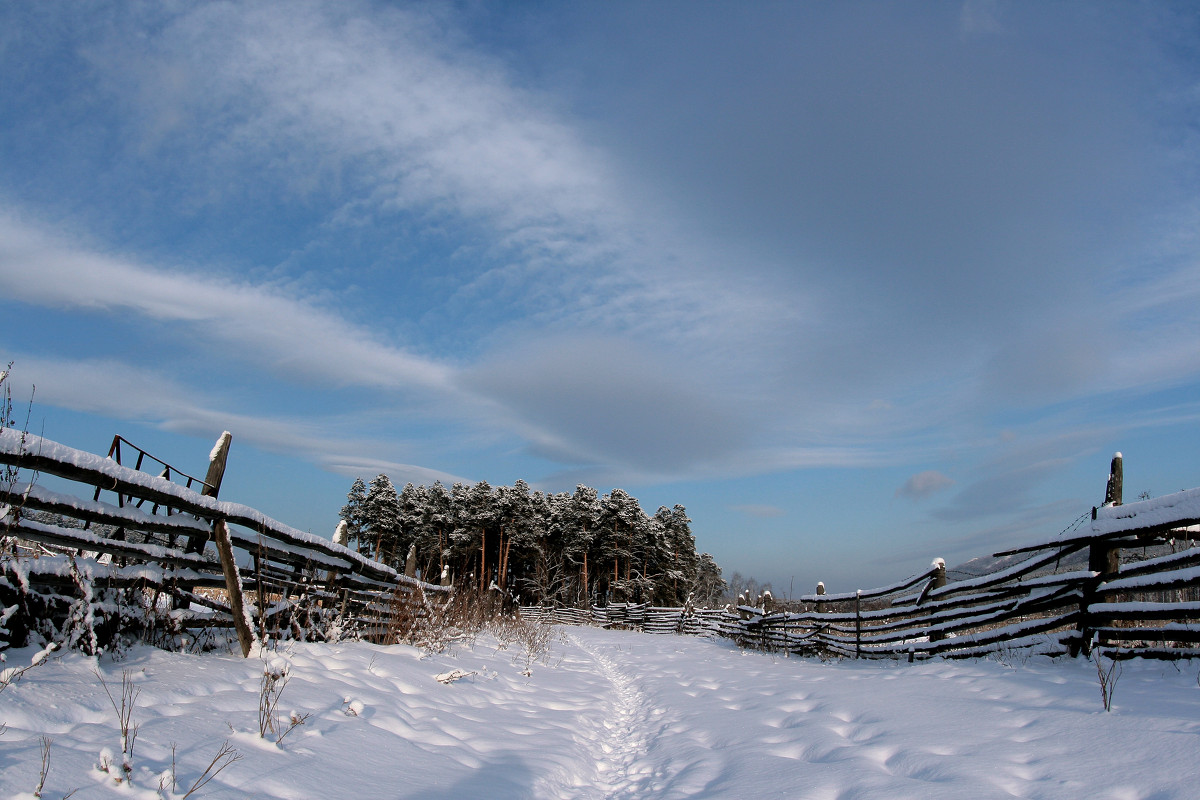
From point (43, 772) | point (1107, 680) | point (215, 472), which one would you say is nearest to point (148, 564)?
point (215, 472)

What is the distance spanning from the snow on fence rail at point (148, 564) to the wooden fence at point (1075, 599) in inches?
284

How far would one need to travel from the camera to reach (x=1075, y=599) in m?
5.91

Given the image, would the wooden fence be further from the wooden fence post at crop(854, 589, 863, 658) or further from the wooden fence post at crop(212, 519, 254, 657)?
the wooden fence post at crop(212, 519, 254, 657)

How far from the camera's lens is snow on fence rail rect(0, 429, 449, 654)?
141 inches

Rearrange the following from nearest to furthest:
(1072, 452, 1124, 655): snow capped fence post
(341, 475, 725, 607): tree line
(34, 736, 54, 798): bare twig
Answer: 1. (34, 736, 54, 798): bare twig
2. (1072, 452, 1124, 655): snow capped fence post
3. (341, 475, 725, 607): tree line

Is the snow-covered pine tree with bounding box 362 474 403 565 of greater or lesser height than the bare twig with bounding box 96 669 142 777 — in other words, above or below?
above

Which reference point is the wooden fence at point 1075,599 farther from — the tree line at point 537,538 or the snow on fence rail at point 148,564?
the tree line at point 537,538

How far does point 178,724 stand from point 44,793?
40.3 inches

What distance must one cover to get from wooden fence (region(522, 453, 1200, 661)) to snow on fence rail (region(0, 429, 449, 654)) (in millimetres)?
7206

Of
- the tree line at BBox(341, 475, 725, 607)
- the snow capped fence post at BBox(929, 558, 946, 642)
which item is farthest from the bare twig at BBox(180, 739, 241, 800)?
the tree line at BBox(341, 475, 725, 607)

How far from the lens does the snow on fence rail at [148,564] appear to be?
11.8 ft

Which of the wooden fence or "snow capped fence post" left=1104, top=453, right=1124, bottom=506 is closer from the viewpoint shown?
the wooden fence

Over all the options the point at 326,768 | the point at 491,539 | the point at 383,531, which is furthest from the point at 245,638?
the point at 383,531

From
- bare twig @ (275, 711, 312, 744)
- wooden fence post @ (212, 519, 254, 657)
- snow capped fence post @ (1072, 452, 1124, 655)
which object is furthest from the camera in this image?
snow capped fence post @ (1072, 452, 1124, 655)
